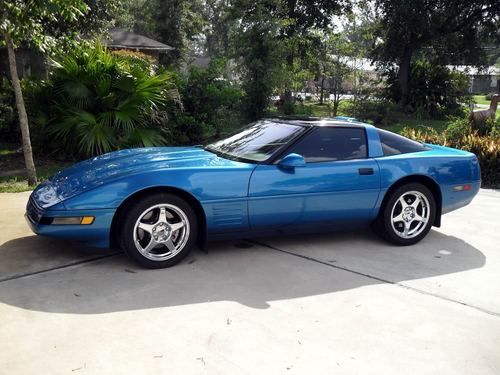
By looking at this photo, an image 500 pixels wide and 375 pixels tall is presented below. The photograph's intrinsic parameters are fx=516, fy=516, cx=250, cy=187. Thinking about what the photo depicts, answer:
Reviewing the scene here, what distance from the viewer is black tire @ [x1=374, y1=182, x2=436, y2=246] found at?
5.14 m

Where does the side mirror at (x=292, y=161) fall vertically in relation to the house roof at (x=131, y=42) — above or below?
below

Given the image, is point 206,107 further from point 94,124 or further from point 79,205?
point 79,205

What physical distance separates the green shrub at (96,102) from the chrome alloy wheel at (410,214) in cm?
518

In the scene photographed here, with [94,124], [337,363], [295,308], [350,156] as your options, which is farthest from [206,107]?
[337,363]

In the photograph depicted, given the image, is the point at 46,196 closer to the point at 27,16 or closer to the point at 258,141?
the point at 258,141

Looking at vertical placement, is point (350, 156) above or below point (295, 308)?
above

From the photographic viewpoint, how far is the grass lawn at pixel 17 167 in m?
7.49

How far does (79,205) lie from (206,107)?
7.50 metres

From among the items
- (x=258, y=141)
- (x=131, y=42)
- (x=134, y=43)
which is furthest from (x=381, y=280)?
(x=131, y=42)

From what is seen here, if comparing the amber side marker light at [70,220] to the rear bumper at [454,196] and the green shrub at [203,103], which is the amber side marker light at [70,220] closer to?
the rear bumper at [454,196]

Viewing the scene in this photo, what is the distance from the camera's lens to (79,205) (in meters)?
4.09

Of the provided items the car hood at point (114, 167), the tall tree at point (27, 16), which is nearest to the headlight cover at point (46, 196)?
the car hood at point (114, 167)

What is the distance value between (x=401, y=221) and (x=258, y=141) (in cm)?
166

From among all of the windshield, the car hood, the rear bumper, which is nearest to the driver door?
the windshield
